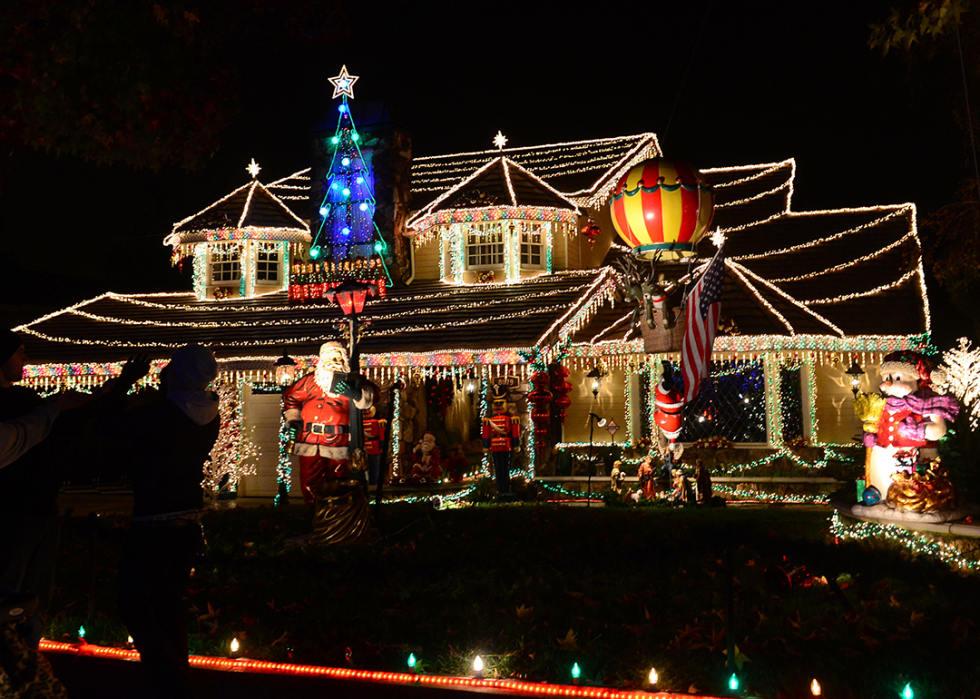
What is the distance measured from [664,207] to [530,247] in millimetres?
9017

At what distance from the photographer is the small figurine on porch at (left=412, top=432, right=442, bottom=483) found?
1839 centimetres

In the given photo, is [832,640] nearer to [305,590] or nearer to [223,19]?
[305,590]

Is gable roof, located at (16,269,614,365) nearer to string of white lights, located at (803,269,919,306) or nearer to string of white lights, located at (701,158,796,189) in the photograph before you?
string of white lights, located at (803,269,919,306)

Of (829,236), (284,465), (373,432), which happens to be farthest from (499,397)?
(829,236)

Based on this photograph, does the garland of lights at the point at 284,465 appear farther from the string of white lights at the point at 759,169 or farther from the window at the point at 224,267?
the string of white lights at the point at 759,169

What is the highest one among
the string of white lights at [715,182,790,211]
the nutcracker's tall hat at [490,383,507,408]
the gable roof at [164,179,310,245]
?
the string of white lights at [715,182,790,211]

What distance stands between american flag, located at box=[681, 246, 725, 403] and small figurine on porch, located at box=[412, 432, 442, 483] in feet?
26.1

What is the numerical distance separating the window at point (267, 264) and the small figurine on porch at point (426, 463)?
5.68 meters

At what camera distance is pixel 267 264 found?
21.7 meters

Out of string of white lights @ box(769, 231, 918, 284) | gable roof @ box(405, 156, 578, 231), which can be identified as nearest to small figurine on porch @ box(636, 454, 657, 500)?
string of white lights @ box(769, 231, 918, 284)

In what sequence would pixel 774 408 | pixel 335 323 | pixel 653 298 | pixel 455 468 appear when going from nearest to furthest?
pixel 653 298 < pixel 774 408 < pixel 455 468 < pixel 335 323

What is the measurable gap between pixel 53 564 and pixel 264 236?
661 inches

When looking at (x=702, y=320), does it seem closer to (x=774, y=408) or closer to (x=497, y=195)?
(x=774, y=408)

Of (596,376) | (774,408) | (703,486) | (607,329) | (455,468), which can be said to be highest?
(607,329)
